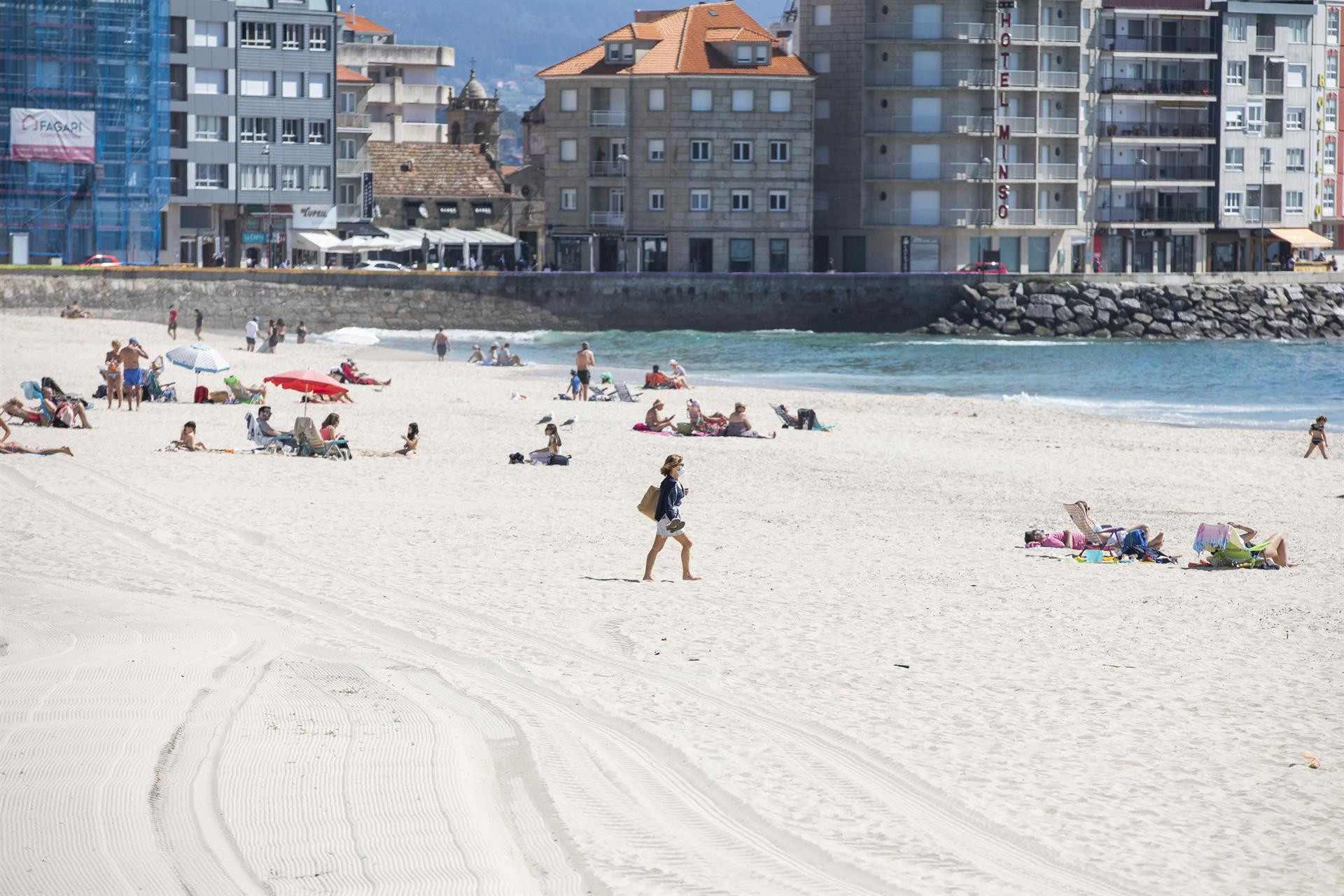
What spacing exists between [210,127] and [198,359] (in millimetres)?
41221

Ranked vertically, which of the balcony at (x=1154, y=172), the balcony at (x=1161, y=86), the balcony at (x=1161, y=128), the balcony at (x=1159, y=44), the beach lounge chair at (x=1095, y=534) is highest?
the balcony at (x=1159, y=44)

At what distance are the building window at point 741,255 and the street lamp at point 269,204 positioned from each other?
1886 cm

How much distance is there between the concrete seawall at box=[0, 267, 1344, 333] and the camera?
62188mm

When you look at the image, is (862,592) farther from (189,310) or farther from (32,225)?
(32,225)

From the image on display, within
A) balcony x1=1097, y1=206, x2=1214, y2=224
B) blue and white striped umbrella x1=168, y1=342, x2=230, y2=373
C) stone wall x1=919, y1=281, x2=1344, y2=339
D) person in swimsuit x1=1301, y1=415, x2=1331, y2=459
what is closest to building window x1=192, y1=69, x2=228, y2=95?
stone wall x1=919, y1=281, x2=1344, y2=339

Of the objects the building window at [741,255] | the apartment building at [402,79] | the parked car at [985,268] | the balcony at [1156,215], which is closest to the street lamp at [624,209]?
the building window at [741,255]

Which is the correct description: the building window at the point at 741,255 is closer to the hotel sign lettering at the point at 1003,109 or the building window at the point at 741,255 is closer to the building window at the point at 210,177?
the hotel sign lettering at the point at 1003,109

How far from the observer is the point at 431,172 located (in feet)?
263

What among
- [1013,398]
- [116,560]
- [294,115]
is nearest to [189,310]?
[294,115]

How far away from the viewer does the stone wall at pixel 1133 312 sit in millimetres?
66688

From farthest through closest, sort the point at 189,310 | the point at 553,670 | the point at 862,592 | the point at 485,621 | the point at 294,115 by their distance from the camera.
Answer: the point at 294,115
the point at 189,310
the point at 862,592
the point at 485,621
the point at 553,670

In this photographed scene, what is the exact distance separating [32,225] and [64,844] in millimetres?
57397

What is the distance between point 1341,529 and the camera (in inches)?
732

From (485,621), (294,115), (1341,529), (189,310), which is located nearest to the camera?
(485,621)
